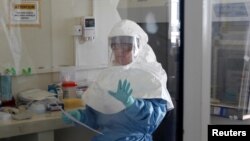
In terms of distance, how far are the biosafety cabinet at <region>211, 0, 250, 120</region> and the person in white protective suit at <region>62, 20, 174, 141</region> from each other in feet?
0.83

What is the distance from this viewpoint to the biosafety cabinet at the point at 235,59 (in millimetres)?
1381

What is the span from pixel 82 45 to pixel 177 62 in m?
1.57

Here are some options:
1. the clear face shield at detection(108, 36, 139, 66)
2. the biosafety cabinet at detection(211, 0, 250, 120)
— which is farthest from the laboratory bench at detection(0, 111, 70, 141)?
the biosafety cabinet at detection(211, 0, 250, 120)

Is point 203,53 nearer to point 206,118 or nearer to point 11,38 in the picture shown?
point 206,118

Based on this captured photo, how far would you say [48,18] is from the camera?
226 cm

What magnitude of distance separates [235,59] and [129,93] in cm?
49

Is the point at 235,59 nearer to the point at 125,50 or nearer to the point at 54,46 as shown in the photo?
the point at 125,50

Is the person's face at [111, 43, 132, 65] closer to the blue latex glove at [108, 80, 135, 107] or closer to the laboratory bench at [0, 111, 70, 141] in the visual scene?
the blue latex glove at [108, 80, 135, 107]

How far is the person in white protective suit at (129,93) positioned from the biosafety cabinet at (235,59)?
25 centimetres

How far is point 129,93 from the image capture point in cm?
129

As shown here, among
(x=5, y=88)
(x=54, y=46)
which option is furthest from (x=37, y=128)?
(x=54, y=46)

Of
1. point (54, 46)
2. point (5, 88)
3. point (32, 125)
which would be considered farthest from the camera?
point (54, 46)

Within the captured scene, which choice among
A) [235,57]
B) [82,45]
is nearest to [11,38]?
[82,45]

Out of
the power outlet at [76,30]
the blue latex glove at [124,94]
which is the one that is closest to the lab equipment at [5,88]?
the power outlet at [76,30]
